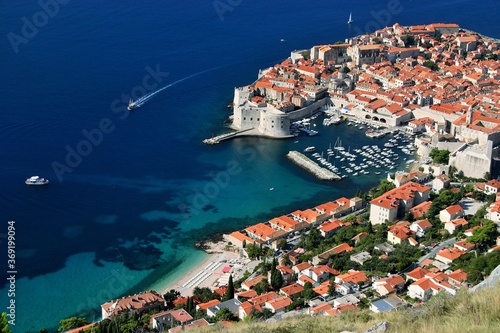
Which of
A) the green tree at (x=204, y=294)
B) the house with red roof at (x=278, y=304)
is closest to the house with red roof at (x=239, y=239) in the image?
the green tree at (x=204, y=294)

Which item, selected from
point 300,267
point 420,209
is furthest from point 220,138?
point 300,267

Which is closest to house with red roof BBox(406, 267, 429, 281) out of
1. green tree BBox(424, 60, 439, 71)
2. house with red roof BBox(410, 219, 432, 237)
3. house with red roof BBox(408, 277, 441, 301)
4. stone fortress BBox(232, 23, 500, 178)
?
house with red roof BBox(408, 277, 441, 301)

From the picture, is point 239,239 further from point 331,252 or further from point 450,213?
point 450,213

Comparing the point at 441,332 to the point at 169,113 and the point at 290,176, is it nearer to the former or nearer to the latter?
the point at 290,176

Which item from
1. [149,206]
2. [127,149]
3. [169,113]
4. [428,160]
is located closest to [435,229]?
[428,160]

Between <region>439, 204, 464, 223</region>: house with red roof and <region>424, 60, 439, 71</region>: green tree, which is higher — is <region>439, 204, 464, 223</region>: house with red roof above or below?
below

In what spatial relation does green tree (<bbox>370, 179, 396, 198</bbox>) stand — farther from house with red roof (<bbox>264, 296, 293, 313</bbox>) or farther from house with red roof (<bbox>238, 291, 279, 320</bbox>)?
house with red roof (<bbox>264, 296, 293, 313</bbox>)
